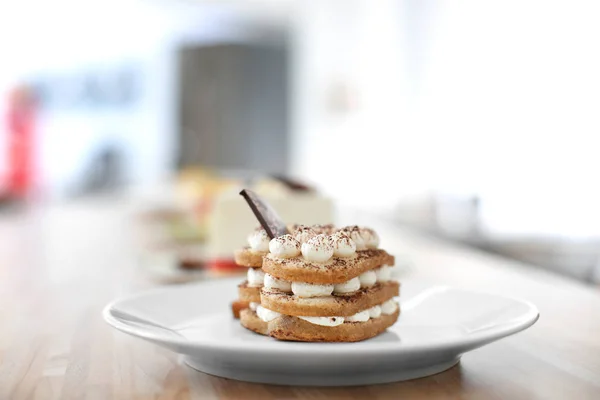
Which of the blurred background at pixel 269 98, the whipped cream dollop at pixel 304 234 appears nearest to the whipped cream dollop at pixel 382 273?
the whipped cream dollop at pixel 304 234

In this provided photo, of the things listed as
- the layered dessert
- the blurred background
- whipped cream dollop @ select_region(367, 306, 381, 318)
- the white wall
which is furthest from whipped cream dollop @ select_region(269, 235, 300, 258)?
the white wall

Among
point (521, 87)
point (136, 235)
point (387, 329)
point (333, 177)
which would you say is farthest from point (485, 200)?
point (387, 329)

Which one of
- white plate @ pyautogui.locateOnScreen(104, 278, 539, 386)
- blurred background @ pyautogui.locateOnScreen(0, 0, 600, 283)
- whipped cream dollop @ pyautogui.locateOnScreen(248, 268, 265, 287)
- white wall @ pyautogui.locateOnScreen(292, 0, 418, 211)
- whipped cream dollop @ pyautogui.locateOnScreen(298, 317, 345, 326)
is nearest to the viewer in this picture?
white plate @ pyautogui.locateOnScreen(104, 278, 539, 386)

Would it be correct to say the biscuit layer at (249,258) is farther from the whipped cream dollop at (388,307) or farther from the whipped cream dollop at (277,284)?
the whipped cream dollop at (388,307)

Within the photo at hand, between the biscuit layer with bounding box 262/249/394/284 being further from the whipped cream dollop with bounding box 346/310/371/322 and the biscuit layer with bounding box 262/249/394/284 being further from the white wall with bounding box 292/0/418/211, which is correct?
the white wall with bounding box 292/0/418/211

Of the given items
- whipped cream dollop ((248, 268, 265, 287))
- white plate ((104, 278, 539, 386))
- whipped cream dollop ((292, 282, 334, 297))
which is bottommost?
white plate ((104, 278, 539, 386))

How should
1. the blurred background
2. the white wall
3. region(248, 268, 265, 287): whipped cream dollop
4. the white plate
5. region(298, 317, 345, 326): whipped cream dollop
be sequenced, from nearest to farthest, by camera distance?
the white plate
region(298, 317, 345, 326): whipped cream dollop
region(248, 268, 265, 287): whipped cream dollop
the blurred background
the white wall
